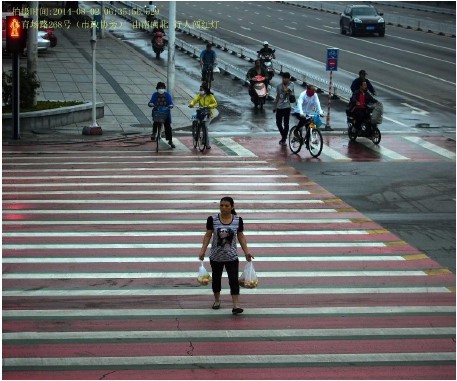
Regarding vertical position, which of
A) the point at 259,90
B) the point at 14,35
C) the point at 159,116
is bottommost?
the point at 259,90

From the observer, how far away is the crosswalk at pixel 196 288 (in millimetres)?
11477

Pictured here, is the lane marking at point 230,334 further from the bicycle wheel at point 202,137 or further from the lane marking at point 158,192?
the bicycle wheel at point 202,137

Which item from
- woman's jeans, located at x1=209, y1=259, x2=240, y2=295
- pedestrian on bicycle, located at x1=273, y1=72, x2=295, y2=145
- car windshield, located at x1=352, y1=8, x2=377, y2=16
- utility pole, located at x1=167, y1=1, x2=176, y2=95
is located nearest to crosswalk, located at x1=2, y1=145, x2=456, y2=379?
woman's jeans, located at x1=209, y1=259, x2=240, y2=295

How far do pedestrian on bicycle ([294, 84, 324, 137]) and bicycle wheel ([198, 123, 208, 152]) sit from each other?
7.28ft

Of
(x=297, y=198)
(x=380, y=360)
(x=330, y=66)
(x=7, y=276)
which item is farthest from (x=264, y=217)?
(x=330, y=66)

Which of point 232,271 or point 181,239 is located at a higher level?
point 232,271

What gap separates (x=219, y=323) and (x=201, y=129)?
13494 mm

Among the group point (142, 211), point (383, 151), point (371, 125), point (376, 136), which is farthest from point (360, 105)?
point (142, 211)

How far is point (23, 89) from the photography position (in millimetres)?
28750

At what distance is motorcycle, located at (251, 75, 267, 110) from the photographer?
33594 mm

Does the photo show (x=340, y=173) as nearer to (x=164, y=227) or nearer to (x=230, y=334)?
(x=164, y=227)

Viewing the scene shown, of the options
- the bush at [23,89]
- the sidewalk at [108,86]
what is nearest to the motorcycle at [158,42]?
the sidewalk at [108,86]

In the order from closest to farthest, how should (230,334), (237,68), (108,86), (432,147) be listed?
(230,334)
(432,147)
(108,86)
(237,68)

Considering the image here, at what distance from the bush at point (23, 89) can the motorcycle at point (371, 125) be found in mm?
8640
